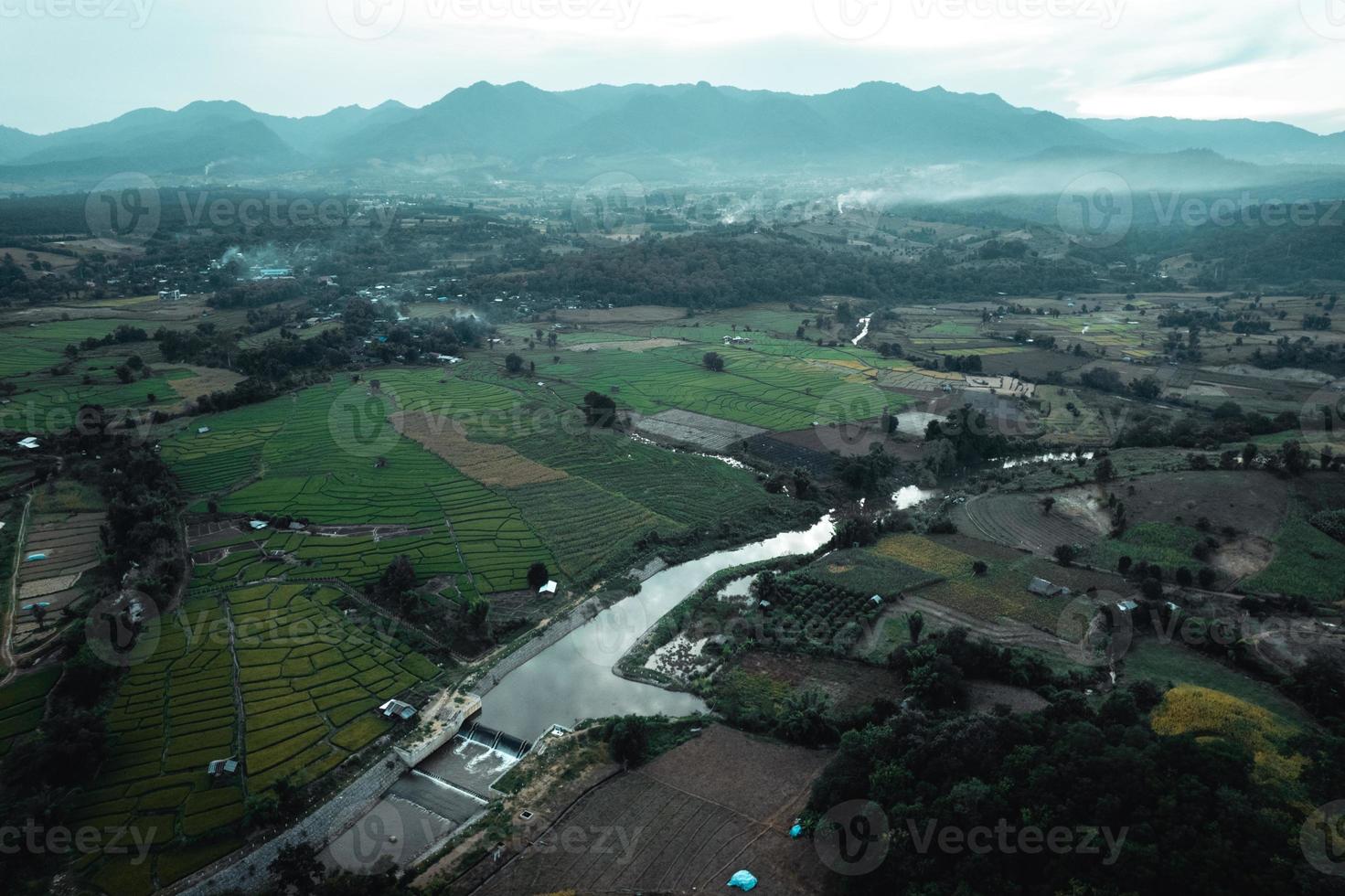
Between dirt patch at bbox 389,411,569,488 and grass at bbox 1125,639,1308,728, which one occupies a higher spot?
dirt patch at bbox 389,411,569,488

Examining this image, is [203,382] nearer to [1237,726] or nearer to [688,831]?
[688,831]

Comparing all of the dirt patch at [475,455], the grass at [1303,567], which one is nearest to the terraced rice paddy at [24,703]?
the dirt patch at [475,455]

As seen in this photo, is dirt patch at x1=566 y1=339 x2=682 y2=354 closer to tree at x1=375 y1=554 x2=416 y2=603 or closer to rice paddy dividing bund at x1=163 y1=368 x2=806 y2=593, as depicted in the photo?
rice paddy dividing bund at x1=163 y1=368 x2=806 y2=593

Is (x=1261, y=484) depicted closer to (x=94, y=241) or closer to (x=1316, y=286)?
(x=1316, y=286)

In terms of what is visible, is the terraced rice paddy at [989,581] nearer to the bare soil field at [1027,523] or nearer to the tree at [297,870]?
the bare soil field at [1027,523]

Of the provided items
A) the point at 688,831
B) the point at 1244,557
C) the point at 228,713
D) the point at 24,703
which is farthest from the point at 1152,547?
the point at 24,703

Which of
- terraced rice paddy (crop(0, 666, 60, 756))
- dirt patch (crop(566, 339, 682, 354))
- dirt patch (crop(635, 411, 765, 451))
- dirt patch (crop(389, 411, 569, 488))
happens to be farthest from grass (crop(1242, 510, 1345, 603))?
dirt patch (crop(566, 339, 682, 354))
